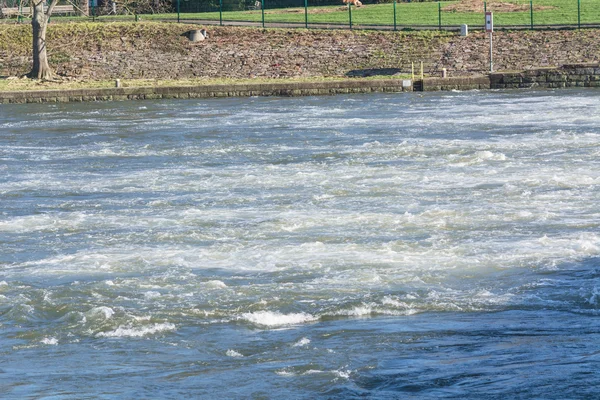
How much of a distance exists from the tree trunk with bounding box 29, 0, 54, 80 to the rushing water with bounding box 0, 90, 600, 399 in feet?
52.8

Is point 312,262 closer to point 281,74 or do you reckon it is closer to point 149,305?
point 149,305

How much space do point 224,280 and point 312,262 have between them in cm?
111

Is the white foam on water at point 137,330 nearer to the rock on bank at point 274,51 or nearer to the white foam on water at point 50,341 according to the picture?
the white foam on water at point 50,341

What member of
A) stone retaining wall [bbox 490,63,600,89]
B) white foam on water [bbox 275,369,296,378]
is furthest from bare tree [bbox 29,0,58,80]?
white foam on water [bbox 275,369,296,378]

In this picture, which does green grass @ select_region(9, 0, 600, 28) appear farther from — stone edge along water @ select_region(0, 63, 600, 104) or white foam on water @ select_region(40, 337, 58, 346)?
white foam on water @ select_region(40, 337, 58, 346)

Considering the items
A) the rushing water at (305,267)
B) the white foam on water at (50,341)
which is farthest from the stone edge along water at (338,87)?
the white foam on water at (50,341)

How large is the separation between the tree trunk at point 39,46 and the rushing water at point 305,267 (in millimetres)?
16099

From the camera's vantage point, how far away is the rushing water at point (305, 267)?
8.14 meters

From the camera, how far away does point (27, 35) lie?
44438mm

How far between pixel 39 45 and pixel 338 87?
450 inches

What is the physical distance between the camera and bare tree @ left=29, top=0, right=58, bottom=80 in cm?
3853

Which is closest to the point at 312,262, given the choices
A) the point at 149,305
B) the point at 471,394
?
the point at 149,305

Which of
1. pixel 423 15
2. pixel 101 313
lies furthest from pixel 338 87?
pixel 101 313

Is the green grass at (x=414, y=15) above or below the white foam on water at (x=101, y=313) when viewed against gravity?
above
